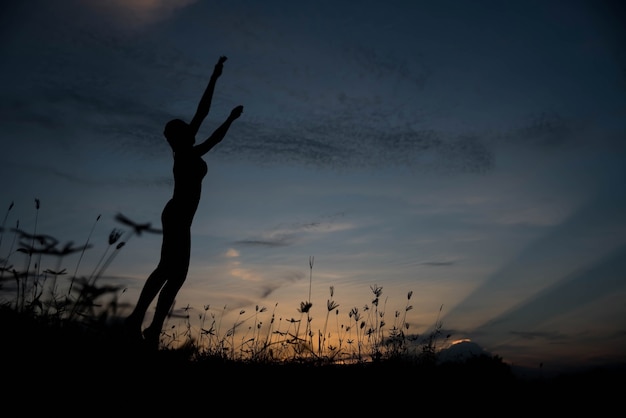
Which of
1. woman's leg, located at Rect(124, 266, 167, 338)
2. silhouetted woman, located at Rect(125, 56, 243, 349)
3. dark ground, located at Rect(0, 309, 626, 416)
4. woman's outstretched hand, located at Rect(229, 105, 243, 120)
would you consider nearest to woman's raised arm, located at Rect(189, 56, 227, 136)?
silhouetted woman, located at Rect(125, 56, 243, 349)

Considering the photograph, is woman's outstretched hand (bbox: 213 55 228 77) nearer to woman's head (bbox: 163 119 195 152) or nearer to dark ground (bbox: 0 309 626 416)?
woman's head (bbox: 163 119 195 152)

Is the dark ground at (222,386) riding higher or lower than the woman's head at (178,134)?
lower

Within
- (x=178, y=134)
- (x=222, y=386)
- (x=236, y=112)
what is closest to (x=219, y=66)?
(x=236, y=112)

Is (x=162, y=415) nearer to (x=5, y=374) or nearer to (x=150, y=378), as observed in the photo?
(x=150, y=378)

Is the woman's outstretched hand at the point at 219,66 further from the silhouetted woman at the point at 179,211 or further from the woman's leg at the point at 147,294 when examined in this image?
the woman's leg at the point at 147,294

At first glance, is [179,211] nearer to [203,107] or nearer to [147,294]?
[147,294]

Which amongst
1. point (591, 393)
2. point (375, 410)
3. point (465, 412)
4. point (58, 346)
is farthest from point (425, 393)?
point (58, 346)

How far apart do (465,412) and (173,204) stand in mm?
3626

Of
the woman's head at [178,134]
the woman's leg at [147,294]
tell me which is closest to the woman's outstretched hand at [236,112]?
the woman's head at [178,134]

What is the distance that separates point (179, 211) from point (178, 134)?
923 mm

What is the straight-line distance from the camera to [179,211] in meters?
4.93

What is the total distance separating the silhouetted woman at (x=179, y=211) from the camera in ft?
15.6

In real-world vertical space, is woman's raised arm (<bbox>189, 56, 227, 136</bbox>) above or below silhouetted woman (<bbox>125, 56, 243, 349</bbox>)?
above

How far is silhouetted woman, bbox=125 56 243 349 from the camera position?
15.6 feet
